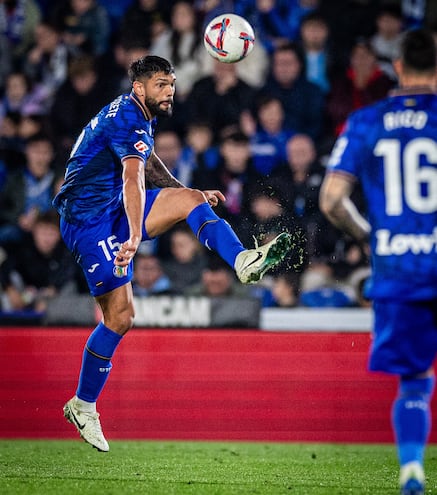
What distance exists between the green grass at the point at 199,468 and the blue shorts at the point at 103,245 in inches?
45.7

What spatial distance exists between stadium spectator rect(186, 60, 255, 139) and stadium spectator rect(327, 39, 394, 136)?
0.85 metres

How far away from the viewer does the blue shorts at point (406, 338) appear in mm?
4367

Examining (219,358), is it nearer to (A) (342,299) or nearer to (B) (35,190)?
(A) (342,299)

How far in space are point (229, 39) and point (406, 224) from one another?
9.15ft

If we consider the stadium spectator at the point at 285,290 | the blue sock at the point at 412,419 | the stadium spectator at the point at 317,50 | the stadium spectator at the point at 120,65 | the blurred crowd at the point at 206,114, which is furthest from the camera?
the stadium spectator at the point at 120,65

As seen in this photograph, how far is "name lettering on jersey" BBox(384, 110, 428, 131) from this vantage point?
441cm

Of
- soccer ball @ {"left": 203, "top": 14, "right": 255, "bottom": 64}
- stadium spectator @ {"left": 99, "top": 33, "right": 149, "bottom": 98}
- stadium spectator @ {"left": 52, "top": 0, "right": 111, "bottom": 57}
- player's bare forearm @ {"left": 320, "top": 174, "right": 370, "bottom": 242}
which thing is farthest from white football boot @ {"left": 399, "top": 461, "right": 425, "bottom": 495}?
stadium spectator @ {"left": 52, "top": 0, "right": 111, "bottom": 57}

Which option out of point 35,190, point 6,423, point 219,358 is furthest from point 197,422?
point 35,190

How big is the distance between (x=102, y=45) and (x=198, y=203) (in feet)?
18.3

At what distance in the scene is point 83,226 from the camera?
6.35 meters

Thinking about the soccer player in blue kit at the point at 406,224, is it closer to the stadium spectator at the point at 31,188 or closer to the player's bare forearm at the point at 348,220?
the player's bare forearm at the point at 348,220

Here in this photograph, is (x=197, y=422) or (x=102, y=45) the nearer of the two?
(x=197, y=422)

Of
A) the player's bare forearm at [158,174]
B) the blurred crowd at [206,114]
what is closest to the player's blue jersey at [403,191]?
the player's bare forearm at [158,174]

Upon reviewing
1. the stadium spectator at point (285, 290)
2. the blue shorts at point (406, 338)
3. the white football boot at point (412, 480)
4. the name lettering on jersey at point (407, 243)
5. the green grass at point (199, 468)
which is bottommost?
the green grass at point (199, 468)
